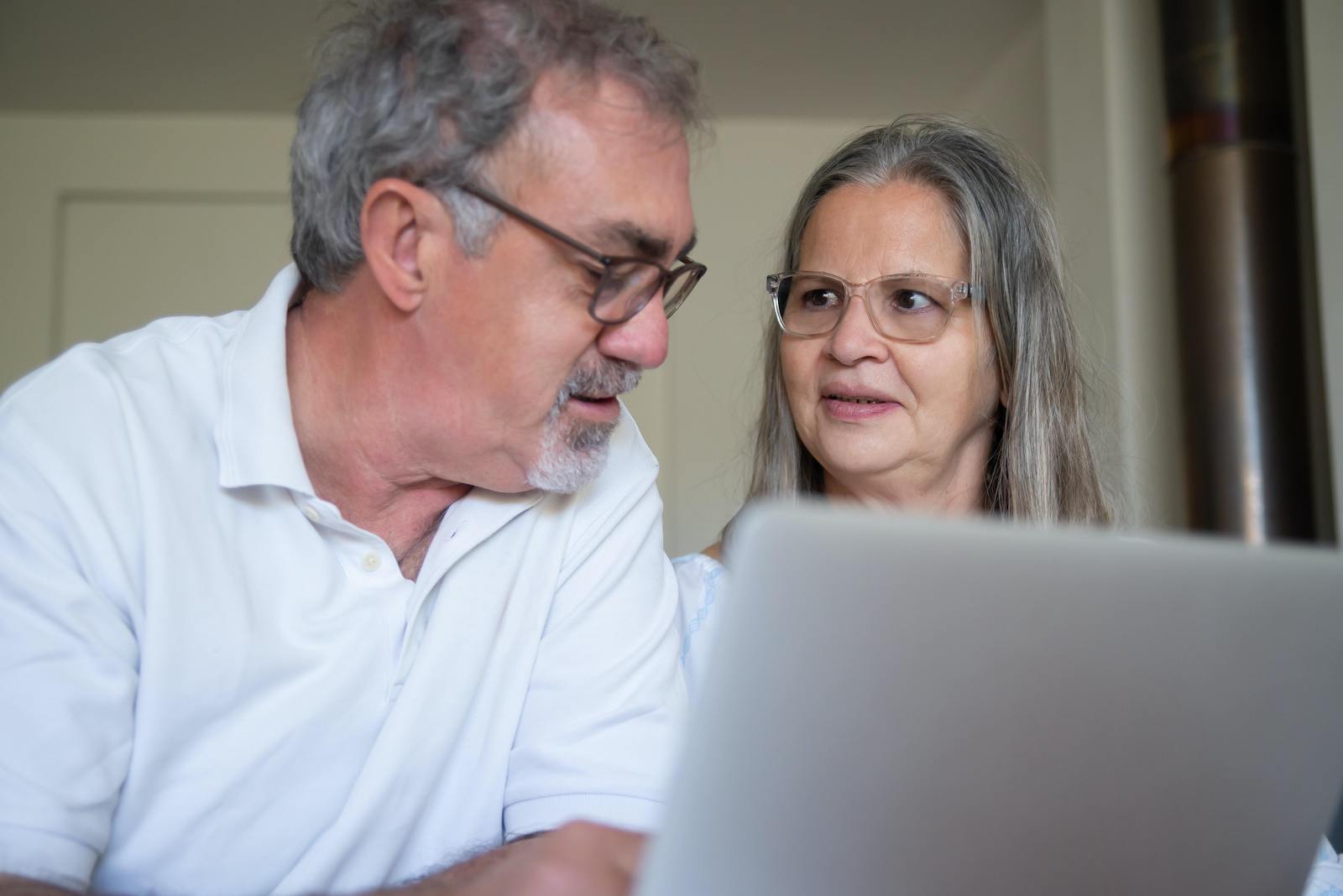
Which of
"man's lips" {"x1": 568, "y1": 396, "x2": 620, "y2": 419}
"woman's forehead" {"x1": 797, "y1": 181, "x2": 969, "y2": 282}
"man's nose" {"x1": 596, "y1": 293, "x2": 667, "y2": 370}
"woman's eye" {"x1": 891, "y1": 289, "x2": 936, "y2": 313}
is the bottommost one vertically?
"man's lips" {"x1": 568, "y1": 396, "x2": 620, "y2": 419}

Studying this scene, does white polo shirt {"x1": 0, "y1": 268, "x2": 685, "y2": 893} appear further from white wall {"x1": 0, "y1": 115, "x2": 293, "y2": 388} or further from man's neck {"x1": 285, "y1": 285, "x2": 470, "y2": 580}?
white wall {"x1": 0, "y1": 115, "x2": 293, "y2": 388}

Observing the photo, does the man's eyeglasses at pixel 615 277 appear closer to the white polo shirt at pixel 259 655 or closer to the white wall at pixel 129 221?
the white polo shirt at pixel 259 655

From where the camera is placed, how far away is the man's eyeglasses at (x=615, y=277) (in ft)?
4.17

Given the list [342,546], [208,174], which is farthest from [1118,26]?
[208,174]

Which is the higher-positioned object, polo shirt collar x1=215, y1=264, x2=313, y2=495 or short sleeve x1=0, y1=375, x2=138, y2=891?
polo shirt collar x1=215, y1=264, x2=313, y2=495

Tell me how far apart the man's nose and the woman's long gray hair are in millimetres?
573

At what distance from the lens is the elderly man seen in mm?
1160

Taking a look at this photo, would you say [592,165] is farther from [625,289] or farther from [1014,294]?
[1014,294]

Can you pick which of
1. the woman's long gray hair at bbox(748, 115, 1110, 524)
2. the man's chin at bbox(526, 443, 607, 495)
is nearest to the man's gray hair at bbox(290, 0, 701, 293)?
the man's chin at bbox(526, 443, 607, 495)

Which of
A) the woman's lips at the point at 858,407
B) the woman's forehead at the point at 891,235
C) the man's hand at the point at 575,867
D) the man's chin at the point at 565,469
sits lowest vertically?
the man's hand at the point at 575,867

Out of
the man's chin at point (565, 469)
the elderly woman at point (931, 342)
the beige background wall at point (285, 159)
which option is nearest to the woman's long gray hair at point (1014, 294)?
the elderly woman at point (931, 342)

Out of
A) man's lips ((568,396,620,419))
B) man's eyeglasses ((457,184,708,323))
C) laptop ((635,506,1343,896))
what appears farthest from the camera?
man's lips ((568,396,620,419))

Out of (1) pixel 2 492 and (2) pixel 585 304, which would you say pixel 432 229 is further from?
(1) pixel 2 492

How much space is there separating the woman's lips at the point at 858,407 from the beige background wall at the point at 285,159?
2589 millimetres
